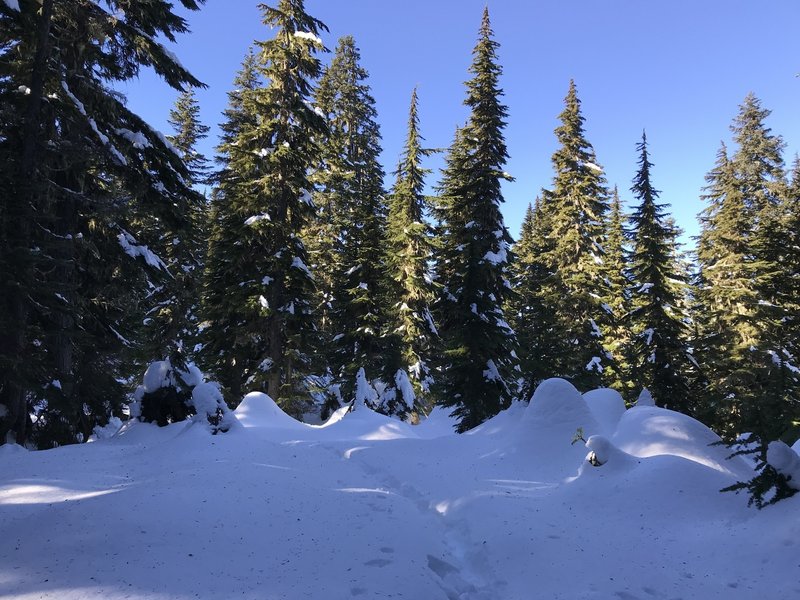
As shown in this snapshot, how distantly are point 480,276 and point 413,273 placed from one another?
15.5 feet

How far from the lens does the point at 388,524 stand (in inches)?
256

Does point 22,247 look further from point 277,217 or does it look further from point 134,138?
point 277,217

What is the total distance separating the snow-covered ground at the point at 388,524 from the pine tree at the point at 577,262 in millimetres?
12631

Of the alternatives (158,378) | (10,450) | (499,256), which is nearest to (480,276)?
(499,256)

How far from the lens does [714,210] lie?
91.4 feet

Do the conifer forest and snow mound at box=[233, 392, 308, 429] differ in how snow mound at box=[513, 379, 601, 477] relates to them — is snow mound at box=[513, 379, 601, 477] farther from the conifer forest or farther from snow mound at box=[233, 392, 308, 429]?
snow mound at box=[233, 392, 308, 429]

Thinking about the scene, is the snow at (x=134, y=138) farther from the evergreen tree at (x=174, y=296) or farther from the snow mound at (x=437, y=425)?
the snow mound at (x=437, y=425)

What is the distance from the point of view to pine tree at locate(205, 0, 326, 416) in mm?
18391

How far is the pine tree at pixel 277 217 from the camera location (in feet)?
60.3

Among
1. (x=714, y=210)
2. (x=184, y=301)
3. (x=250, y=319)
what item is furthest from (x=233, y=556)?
(x=714, y=210)

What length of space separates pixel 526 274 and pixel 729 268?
1323cm

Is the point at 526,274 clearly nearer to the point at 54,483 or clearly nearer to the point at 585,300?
the point at 585,300

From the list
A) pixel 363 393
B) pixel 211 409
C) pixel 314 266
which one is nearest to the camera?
pixel 211 409

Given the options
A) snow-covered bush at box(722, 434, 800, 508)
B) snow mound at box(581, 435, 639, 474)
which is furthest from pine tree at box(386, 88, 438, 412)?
snow-covered bush at box(722, 434, 800, 508)
